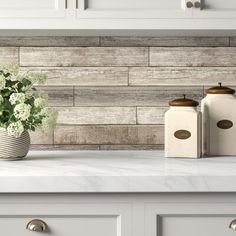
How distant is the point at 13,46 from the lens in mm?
2758

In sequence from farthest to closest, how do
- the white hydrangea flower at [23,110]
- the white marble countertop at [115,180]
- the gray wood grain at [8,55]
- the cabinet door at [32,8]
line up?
the gray wood grain at [8,55] → the cabinet door at [32,8] → the white hydrangea flower at [23,110] → the white marble countertop at [115,180]

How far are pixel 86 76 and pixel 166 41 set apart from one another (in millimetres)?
406

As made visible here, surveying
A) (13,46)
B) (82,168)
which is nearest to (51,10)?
(13,46)

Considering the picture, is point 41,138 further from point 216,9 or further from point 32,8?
point 216,9

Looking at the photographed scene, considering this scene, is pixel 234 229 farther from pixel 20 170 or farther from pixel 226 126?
pixel 20 170

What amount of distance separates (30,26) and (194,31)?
69 centimetres

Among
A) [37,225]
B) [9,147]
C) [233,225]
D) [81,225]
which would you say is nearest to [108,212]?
[81,225]

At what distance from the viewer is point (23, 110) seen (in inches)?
89.0

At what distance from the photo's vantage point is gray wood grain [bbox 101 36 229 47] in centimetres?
276

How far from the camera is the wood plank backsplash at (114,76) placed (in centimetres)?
276

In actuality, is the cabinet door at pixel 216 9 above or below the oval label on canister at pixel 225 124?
above

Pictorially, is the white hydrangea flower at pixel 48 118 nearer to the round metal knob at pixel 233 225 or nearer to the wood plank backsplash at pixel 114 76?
the wood plank backsplash at pixel 114 76

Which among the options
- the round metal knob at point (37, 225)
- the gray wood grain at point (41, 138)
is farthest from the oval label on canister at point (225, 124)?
the round metal knob at point (37, 225)

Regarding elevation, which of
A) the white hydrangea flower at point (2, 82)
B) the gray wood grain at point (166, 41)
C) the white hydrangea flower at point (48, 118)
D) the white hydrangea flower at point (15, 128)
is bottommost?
the white hydrangea flower at point (15, 128)
